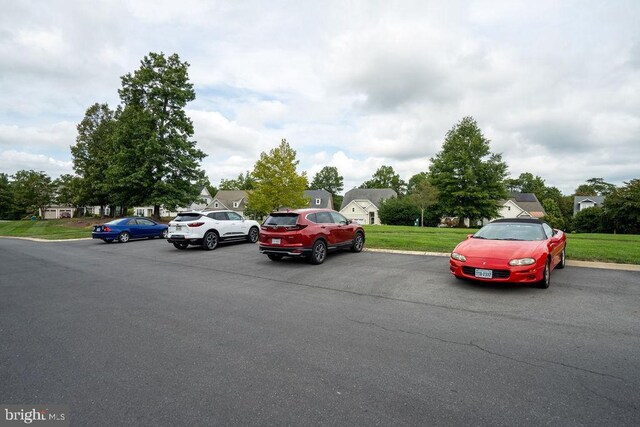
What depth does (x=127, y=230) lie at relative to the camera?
691 inches

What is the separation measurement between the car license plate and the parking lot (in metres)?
0.34

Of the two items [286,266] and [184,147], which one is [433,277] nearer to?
[286,266]

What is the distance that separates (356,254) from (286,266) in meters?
2.94

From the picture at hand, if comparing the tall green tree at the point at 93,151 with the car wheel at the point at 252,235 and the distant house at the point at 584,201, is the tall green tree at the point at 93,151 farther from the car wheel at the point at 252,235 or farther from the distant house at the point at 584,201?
the distant house at the point at 584,201

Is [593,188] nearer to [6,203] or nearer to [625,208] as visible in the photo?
[625,208]

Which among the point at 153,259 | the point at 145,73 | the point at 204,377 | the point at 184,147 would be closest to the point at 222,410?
the point at 204,377

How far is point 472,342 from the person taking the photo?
12.9ft

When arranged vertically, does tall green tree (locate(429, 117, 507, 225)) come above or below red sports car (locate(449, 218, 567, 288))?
above

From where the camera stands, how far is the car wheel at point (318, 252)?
30.8 feet

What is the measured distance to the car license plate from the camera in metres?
6.16

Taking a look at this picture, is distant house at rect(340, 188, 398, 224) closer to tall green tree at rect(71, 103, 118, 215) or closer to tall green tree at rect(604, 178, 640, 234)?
tall green tree at rect(604, 178, 640, 234)

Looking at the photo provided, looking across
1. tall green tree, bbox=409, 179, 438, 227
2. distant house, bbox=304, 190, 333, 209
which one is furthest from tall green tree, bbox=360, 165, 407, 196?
tall green tree, bbox=409, 179, 438, 227

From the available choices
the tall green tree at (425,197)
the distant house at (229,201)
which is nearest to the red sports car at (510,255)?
the tall green tree at (425,197)

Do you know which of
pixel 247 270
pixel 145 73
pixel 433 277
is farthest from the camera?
pixel 145 73
